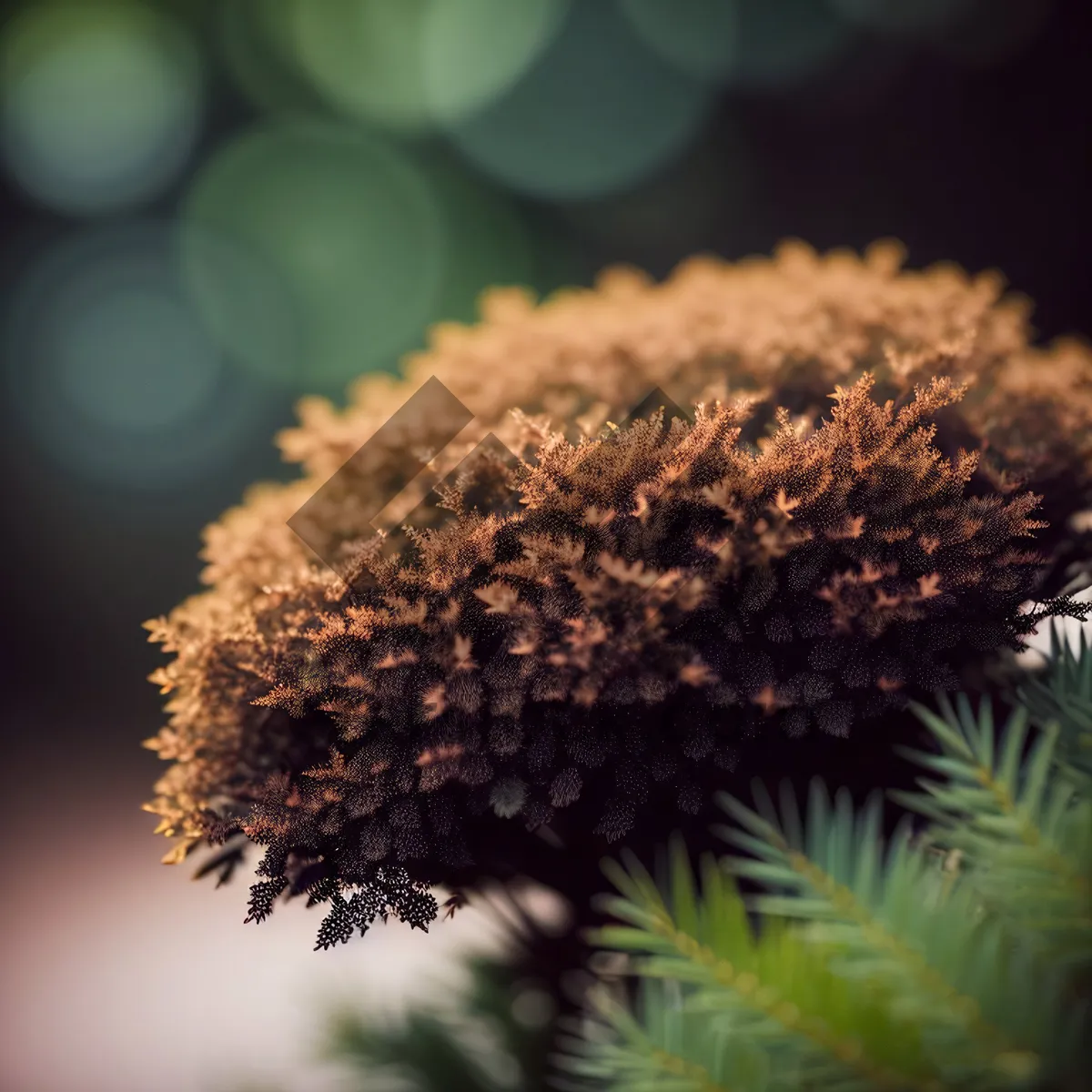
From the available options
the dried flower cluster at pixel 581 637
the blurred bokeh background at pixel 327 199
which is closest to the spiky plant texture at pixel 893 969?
the dried flower cluster at pixel 581 637

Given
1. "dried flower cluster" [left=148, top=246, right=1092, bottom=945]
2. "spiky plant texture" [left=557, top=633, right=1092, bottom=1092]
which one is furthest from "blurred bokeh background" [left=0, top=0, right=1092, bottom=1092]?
"spiky plant texture" [left=557, top=633, right=1092, bottom=1092]

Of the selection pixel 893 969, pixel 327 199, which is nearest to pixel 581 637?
pixel 893 969

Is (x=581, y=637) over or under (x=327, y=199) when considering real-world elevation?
under

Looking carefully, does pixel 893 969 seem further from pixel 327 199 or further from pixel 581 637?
pixel 327 199

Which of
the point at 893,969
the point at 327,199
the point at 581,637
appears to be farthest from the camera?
the point at 327,199

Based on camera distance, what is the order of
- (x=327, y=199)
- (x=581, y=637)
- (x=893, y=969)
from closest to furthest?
(x=893, y=969) < (x=581, y=637) < (x=327, y=199)

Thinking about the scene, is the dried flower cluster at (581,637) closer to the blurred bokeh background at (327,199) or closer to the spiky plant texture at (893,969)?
the spiky plant texture at (893,969)

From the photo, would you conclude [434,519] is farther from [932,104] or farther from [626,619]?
[932,104]

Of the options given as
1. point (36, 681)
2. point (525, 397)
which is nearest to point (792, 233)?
point (525, 397)

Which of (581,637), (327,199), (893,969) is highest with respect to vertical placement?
(327,199)
